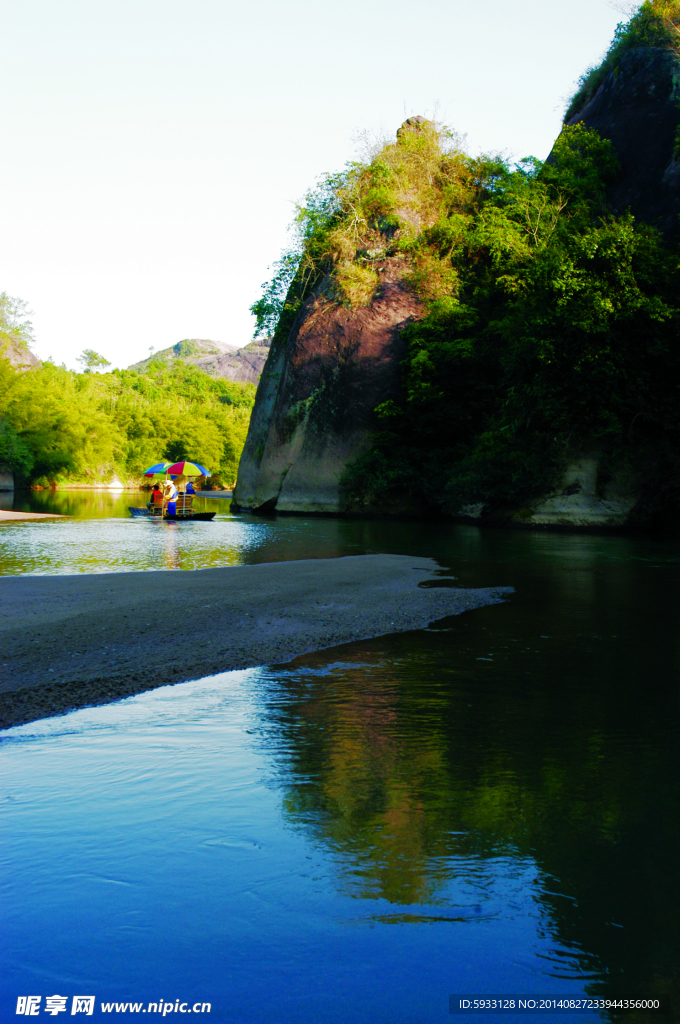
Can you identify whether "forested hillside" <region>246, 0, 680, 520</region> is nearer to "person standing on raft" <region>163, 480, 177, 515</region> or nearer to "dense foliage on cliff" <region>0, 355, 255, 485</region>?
"person standing on raft" <region>163, 480, 177, 515</region>

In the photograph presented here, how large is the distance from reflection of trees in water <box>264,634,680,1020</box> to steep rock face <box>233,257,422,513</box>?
34.5 meters

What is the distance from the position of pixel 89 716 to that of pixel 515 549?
1724 cm

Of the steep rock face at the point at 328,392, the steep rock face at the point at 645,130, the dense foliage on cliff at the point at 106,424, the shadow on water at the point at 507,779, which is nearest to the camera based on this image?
the shadow on water at the point at 507,779

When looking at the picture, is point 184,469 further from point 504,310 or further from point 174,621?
point 174,621

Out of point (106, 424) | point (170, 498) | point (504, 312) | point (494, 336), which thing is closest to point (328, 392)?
point (494, 336)

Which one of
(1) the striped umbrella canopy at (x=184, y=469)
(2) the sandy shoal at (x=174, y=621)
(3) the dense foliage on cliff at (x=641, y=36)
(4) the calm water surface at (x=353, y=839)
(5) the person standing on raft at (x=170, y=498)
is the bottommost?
(4) the calm water surface at (x=353, y=839)

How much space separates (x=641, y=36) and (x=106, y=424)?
2562 inches

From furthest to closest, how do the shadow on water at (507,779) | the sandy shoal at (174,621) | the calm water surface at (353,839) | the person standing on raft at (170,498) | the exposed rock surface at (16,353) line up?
the exposed rock surface at (16,353) → the person standing on raft at (170,498) → the sandy shoal at (174,621) → the shadow on water at (507,779) → the calm water surface at (353,839)

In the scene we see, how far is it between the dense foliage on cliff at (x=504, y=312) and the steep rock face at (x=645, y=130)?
0.94 meters

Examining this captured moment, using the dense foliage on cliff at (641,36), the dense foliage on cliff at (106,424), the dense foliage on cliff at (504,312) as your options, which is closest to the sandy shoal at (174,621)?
the dense foliage on cliff at (504,312)

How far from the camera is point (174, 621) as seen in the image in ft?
30.5

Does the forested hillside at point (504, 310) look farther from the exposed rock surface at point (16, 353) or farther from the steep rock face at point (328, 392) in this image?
the exposed rock surface at point (16, 353)

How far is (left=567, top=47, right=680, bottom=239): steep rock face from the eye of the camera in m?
33.7

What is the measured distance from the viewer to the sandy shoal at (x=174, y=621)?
6933 millimetres
